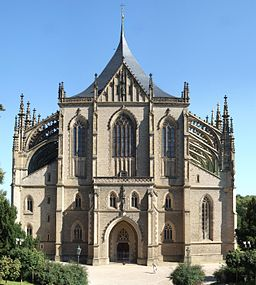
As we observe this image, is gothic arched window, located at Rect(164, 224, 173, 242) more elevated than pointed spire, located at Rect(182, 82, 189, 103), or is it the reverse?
pointed spire, located at Rect(182, 82, 189, 103)

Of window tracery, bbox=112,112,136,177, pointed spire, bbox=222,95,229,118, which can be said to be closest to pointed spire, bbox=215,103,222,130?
pointed spire, bbox=222,95,229,118

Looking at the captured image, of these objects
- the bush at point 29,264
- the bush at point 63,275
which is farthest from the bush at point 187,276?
the bush at point 29,264

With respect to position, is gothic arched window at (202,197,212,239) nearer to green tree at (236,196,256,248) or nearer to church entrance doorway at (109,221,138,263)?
church entrance doorway at (109,221,138,263)

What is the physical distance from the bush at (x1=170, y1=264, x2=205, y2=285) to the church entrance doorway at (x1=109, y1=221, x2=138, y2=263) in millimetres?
23175

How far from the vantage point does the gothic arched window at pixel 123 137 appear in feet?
240

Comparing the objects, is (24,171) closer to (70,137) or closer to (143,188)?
(70,137)

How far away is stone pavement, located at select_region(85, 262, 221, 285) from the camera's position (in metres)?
53.8

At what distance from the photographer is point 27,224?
7250 centimetres

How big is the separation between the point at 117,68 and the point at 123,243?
2408cm

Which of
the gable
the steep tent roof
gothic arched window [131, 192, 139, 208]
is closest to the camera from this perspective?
gothic arched window [131, 192, 139, 208]

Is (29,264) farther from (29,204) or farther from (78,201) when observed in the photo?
(29,204)

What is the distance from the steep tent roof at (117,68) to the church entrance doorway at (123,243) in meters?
18.5

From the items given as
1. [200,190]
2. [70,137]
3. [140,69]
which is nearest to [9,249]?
[70,137]

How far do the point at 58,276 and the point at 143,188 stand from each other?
2476cm
